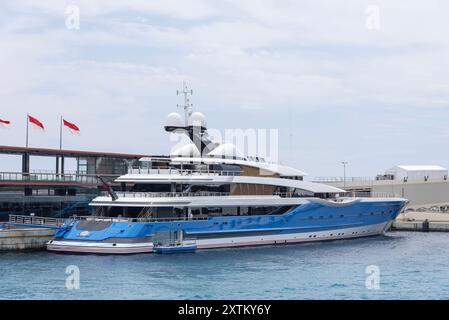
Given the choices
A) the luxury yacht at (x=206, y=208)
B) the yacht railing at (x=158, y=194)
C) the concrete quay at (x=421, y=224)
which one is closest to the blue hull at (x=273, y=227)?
the luxury yacht at (x=206, y=208)

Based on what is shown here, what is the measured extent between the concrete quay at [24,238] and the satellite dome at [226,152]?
13.3 metres

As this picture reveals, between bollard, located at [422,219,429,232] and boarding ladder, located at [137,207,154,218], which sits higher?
boarding ladder, located at [137,207,154,218]

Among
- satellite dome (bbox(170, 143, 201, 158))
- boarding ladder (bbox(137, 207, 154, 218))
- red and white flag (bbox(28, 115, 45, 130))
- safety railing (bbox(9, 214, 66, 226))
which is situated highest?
red and white flag (bbox(28, 115, 45, 130))

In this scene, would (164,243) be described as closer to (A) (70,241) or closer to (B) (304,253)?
(A) (70,241)

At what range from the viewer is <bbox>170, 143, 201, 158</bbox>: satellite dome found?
46234 mm

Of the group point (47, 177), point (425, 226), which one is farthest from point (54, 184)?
point (425, 226)

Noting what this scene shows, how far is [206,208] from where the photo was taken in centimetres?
4325

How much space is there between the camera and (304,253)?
136 ft

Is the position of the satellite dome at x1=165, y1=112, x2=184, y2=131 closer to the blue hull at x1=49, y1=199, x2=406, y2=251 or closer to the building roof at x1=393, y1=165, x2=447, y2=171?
the blue hull at x1=49, y1=199, x2=406, y2=251

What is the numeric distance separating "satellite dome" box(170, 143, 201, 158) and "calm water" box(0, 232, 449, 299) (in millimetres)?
8298

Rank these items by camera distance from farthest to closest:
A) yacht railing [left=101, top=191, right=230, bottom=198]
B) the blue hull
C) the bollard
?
the bollard → yacht railing [left=101, top=191, right=230, bottom=198] → the blue hull

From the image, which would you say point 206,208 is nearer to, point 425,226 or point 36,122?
point 36,122

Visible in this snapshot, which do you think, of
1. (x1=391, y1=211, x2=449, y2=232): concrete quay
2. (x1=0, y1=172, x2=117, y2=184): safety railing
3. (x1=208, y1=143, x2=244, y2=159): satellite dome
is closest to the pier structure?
(x1=0, y1=172, x2=117, y2=184): safety railing

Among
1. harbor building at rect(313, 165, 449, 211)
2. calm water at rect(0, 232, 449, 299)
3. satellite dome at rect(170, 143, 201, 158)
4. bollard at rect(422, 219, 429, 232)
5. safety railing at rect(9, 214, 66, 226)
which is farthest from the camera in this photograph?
harbor building at rect(313, 165, 449, 211)
